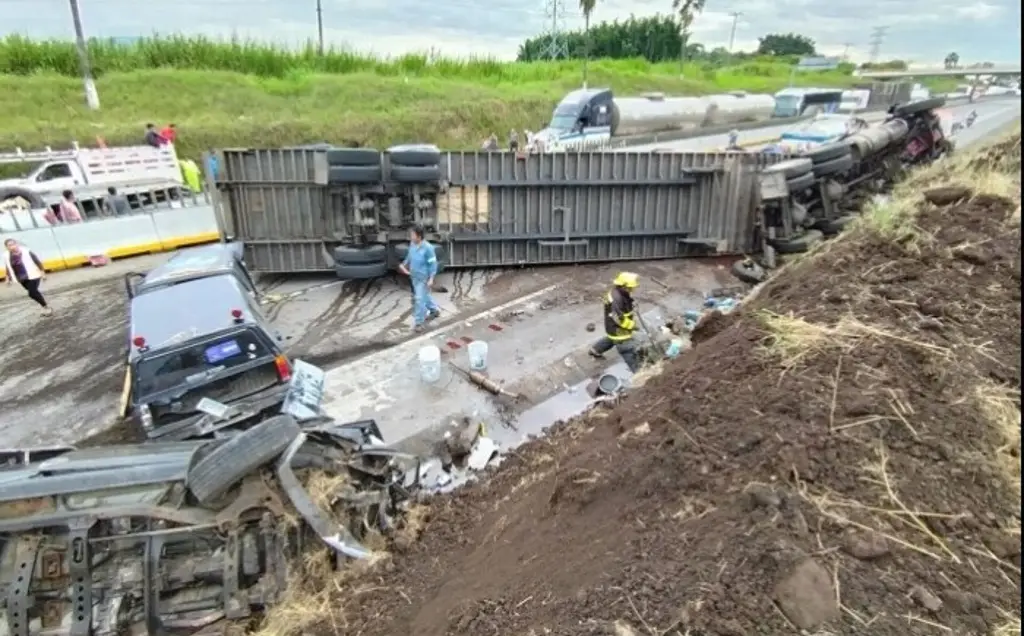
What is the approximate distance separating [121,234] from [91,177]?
2794mm

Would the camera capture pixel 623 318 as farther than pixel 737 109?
No

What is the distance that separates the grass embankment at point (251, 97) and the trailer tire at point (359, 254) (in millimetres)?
12155

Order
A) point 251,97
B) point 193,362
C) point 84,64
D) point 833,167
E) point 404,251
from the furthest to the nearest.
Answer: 1. point 251,97
2. point 84,64
3. point 833,167
4. point 404,251
5. point 193,362

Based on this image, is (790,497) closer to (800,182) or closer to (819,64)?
(800,182)

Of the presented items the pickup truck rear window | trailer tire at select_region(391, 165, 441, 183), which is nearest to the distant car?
trailer tire at select_region(391, 165, 441, 183)

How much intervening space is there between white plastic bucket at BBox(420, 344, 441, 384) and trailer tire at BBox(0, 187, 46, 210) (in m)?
11.3

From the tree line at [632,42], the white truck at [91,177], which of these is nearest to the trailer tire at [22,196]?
the white truck at [91,177]

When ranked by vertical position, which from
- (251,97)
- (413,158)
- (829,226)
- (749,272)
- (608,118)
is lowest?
(749,272)

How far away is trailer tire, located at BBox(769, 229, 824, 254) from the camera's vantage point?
12.3 metres

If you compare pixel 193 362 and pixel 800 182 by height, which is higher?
pixel 800 182

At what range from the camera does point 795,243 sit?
12250mm

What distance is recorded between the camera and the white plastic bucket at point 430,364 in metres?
8.26

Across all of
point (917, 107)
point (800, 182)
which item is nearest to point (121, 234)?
point (800, 182)

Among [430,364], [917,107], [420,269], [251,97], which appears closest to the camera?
[430,364]
